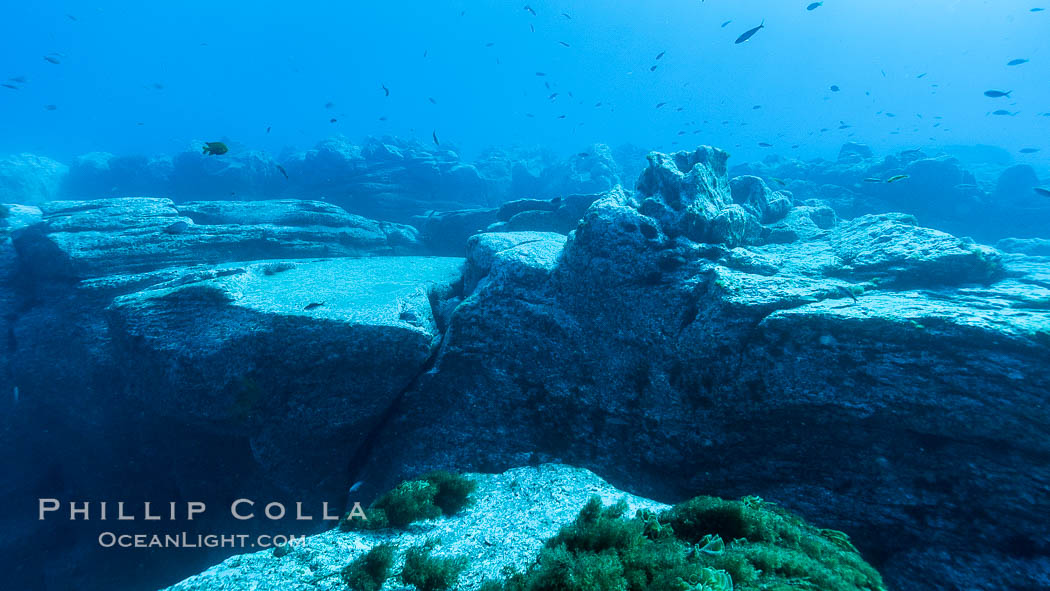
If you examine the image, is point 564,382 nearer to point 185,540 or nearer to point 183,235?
point 185,540

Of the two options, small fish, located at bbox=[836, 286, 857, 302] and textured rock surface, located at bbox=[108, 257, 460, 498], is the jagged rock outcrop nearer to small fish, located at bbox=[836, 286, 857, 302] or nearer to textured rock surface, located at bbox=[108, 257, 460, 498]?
textured rock surface, located at bbox=[108, 257, 460, 498]

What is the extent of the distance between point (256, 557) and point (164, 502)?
28.5 ft

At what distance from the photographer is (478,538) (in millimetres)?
5805

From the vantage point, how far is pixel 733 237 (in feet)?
35.5

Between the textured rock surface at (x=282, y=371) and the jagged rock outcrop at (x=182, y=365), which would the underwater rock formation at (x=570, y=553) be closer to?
the textured rock surface at (x=282, y=371)

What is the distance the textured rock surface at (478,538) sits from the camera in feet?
15.9

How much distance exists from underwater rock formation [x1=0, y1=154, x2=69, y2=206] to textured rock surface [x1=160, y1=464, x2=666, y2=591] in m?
46.1

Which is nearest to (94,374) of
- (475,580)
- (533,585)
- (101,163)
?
(475,580)

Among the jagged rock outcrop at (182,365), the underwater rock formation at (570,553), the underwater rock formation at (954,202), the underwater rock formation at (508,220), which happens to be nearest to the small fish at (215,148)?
the jagged rock outcrop at (182,365)

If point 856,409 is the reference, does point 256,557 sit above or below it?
below

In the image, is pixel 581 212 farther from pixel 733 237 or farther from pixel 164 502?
pixel 164 502

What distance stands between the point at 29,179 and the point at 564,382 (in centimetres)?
5274

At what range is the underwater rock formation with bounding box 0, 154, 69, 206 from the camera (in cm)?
3192

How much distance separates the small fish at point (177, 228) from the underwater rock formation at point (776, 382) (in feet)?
43.5
